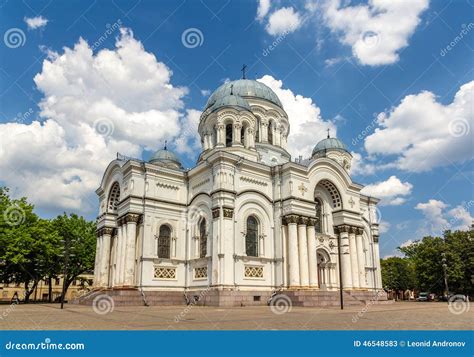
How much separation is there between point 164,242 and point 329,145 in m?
20.2

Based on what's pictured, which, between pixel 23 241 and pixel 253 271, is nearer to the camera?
pixel 253 271

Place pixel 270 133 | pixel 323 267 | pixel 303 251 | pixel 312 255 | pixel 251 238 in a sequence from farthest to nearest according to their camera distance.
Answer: pixel 270 133, pixel 323 267, pixel 312 255, pixel 251 238, pixel 303 251

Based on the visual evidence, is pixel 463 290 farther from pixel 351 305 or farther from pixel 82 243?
pixel 82 243

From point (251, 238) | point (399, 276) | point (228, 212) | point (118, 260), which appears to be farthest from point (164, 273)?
point (399, 276)

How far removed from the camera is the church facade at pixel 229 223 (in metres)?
26.8

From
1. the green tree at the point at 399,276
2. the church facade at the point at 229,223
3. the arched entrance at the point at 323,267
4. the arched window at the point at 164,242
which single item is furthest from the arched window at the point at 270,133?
the green tree at the point at 399,276

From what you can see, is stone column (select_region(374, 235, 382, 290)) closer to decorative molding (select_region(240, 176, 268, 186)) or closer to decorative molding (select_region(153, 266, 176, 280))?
decorative molding (select_region(240, 176, 268, 186))

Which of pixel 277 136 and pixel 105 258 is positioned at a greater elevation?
pixel 277 136

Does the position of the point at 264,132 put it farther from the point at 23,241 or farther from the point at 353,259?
the point at 23,241

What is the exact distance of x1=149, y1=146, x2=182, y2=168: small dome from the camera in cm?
3788

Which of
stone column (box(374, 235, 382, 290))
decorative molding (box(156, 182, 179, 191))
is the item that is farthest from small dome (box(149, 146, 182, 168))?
stone column (box(374, 235, 382, 290))

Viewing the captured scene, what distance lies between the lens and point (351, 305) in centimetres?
2655

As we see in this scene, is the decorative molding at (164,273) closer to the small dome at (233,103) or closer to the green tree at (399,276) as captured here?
the small dome at (233,103)

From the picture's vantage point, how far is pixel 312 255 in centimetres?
2850
